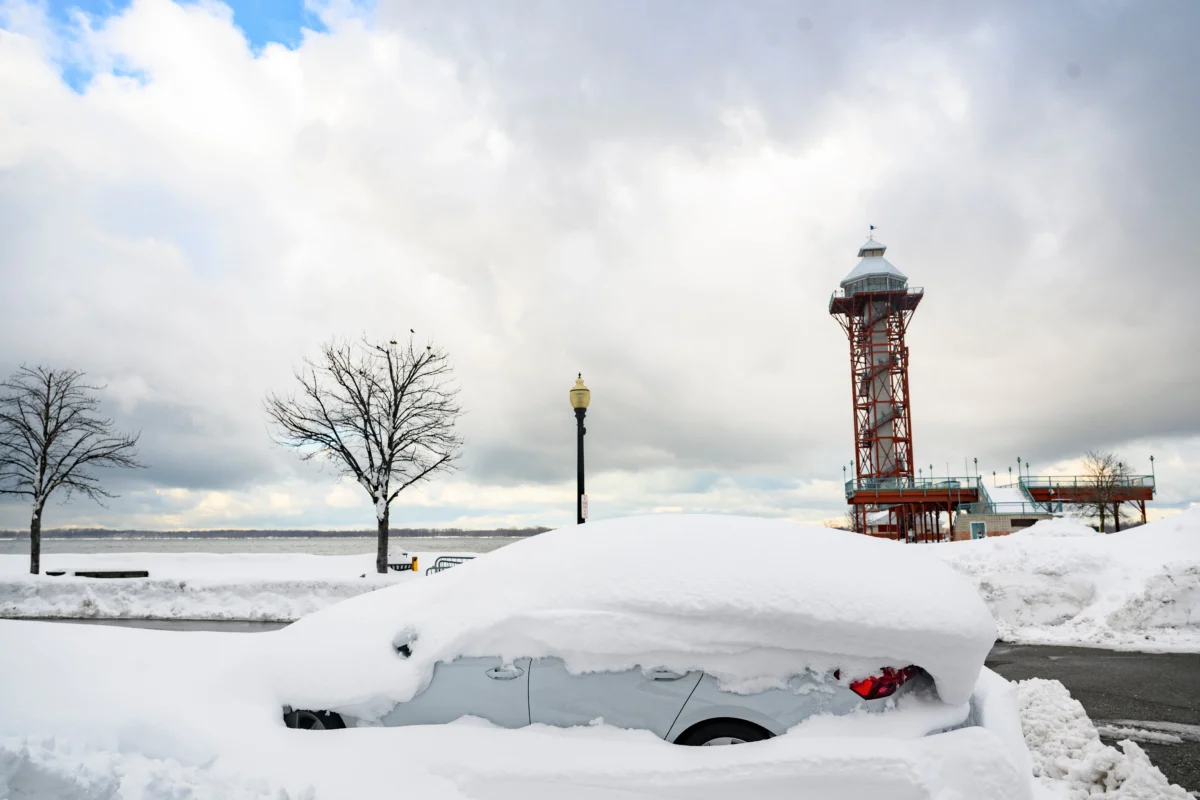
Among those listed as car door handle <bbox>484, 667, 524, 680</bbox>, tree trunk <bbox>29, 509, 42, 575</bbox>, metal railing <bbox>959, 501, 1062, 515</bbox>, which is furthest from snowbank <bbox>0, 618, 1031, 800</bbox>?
metal railing <bbox>959, 501, 1062, 515</bbox>

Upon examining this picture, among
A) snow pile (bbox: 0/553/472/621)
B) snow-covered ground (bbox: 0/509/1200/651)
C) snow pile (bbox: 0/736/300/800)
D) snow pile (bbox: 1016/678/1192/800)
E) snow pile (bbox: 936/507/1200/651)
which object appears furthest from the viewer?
snow pile (bbox: 0/553/472/621)

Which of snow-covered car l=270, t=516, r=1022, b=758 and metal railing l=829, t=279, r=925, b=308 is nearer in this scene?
snow-covered car l=270, t=516, r=1022, b=758

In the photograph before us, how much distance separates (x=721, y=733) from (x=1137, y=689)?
6.71 m

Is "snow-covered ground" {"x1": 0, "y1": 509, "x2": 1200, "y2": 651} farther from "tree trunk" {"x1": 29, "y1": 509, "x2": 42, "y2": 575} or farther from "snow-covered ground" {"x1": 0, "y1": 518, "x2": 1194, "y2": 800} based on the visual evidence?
"snow-covered ground" {"x1": 0, "y1": 518, "x2": 1194, "y2": 800}

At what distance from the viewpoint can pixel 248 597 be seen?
53.6 feet

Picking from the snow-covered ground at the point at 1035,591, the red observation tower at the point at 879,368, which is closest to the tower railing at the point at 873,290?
the red observation tower at the point at 879,368

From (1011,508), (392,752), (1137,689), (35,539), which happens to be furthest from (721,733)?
(1011,508)

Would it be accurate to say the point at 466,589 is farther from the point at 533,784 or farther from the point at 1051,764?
the point at 1051,764

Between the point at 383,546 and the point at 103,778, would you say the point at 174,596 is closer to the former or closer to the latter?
the point at 383,546

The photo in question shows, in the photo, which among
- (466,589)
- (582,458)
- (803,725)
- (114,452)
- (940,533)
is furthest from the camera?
(940,533)

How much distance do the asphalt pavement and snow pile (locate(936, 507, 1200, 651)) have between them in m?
1.28

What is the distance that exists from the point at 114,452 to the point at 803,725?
95.3 ft

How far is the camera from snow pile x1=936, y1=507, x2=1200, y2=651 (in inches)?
453

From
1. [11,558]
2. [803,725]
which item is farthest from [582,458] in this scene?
[11,558]
